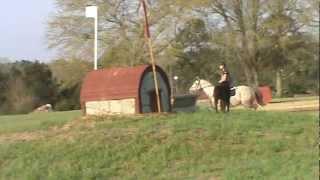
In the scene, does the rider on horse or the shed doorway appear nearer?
the shed doorway

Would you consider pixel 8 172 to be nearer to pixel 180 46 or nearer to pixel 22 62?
pixel 180 46

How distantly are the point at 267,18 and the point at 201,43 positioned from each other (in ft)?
30.0

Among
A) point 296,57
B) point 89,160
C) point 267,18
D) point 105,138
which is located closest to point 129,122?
point 105,138

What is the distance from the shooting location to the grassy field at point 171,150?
426 inches

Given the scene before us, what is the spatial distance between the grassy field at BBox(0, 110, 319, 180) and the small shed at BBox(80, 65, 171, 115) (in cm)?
274

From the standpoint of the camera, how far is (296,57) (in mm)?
61219

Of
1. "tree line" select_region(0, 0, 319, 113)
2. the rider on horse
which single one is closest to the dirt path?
the rider on horse

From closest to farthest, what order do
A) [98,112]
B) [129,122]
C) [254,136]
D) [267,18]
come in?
[254,136], [129,122], [98,112], [267,18]

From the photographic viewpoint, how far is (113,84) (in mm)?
18141

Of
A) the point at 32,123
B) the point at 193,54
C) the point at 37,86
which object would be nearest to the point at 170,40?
the point at 193,54

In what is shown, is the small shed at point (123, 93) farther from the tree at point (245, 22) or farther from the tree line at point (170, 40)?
the tree at point (245, 22)

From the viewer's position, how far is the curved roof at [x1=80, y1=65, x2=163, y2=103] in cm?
1777

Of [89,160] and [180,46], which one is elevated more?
[180,46]

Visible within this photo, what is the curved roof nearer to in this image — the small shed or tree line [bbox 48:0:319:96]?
the small shed
